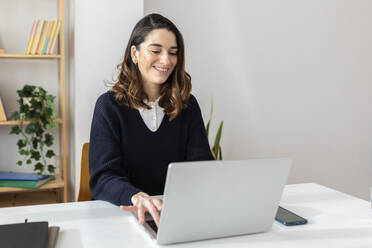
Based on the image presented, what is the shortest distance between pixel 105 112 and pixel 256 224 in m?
0.81

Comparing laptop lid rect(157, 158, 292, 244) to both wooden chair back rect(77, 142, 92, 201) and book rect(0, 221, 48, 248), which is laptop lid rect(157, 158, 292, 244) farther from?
wooden chair back rect(77, 142, 92, 201)

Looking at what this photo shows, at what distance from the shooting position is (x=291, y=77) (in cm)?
321

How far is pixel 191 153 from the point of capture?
72.7 inches

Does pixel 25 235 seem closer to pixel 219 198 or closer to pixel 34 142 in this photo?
pixel 219 198

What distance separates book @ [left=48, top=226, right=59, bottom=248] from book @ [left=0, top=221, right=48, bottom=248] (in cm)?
1

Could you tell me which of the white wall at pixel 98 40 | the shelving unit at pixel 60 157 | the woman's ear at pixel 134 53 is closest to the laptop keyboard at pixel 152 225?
the woman's ear at pixel 134 53

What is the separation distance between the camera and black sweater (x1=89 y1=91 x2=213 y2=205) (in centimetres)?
161

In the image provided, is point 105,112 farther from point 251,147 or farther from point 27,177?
point 251,147

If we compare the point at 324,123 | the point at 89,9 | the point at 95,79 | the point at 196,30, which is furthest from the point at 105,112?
the point at 324,123

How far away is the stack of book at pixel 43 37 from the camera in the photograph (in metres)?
2.64

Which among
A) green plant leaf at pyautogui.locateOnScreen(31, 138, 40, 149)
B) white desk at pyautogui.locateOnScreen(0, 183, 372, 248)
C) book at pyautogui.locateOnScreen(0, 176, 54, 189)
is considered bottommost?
book at pyautogui.locateOnScreen(0, 176, 54, 189)

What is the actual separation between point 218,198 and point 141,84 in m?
0.88

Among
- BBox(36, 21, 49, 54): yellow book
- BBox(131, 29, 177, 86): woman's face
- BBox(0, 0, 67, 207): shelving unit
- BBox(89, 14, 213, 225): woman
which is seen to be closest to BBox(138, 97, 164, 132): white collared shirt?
BBox(89, 14, 213, 225): woman

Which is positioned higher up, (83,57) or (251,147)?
(83,57)
